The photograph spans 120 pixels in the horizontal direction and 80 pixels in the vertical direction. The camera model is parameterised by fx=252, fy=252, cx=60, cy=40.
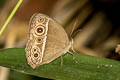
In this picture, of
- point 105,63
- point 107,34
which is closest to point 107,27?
point 107,34

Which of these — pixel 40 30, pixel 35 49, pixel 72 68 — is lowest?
pixel 72 68

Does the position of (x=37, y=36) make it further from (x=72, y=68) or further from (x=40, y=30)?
(x=72, y=68)

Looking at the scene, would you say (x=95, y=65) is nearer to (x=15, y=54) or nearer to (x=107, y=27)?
(x=15, y=54)

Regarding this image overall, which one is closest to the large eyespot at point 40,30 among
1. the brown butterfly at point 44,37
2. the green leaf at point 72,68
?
the brown butterfly at point 44,37

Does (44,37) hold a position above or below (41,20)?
below

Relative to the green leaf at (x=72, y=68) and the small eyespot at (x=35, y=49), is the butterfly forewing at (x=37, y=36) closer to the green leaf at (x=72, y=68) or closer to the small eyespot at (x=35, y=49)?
the small eyespot at (x=35, y=49)

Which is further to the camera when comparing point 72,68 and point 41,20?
point 41,20

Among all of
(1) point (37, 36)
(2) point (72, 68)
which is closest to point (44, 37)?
(1) point (37, 36)

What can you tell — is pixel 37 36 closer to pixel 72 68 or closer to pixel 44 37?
pixel 44 37

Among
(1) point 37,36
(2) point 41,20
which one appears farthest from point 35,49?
(2) point 41,20
